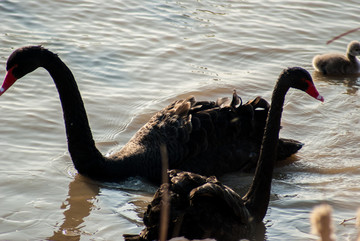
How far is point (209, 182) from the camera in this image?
3.35 meters

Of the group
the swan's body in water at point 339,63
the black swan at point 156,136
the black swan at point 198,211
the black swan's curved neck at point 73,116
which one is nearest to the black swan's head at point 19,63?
the black swan at point 156,136

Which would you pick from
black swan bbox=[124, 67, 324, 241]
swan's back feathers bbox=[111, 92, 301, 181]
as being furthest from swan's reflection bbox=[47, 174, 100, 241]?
black swan bbox=[124, 67, 324, 241]

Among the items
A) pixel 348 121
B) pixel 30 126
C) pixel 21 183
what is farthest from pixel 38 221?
pixel 348 121

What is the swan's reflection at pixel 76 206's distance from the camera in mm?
3805

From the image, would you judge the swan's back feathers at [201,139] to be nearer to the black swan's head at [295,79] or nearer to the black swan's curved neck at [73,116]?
the black swan's curved neck at [73,116]

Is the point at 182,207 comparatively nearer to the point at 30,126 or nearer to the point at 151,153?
the point at 151,153

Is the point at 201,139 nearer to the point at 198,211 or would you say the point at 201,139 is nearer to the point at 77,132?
the point at 77,132

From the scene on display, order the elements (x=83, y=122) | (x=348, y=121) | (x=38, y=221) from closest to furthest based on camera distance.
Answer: (x=38, y=221)
(x=83, y=122)
(x=348, y=121)

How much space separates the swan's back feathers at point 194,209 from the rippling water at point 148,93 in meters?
0.55

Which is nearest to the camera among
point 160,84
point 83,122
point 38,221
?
point 38,221

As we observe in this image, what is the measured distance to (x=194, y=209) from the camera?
3.29m

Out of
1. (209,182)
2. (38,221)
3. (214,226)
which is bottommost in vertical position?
(38,221)

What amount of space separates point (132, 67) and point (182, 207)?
3.87 metres

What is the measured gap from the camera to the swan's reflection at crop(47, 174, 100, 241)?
380cm
